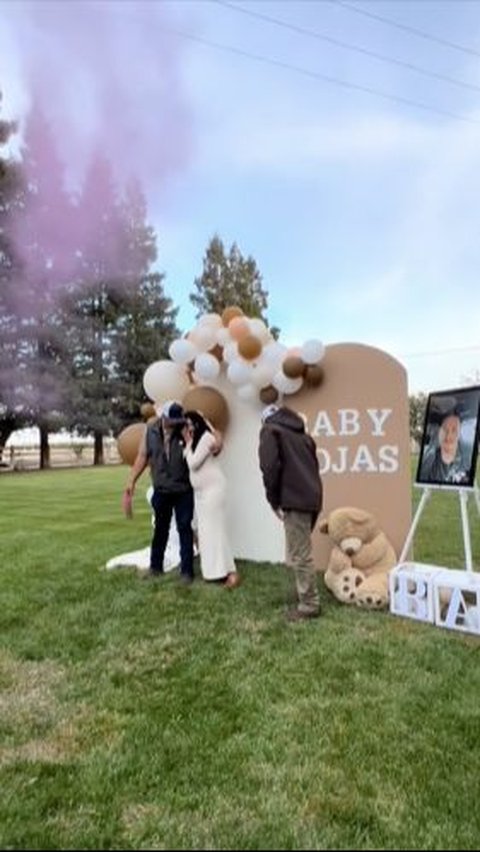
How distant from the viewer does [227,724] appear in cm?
272

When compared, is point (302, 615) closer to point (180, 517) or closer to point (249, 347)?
point (180, 517)

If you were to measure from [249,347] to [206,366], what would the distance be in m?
0.45

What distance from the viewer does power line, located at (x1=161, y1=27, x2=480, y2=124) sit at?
3735 millimetres

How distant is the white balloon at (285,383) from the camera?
5.32m

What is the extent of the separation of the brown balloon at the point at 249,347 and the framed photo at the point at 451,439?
1362mm

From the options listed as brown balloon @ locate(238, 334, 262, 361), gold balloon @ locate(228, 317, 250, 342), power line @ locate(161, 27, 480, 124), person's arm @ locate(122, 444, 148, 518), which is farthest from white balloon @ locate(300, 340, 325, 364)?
power line @ locate(161, 27, 480, 124)

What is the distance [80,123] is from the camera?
3322mm

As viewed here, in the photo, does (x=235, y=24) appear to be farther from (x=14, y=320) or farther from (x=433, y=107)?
(x=14, y=320)

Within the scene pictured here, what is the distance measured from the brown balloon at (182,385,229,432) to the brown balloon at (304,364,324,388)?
752 mm

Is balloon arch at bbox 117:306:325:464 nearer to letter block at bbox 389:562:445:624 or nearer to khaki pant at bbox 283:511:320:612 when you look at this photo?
khaki pant at bbox 283:511:320:612

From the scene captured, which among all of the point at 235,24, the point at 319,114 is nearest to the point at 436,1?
the point at 235,24

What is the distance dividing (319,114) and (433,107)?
1499 mm

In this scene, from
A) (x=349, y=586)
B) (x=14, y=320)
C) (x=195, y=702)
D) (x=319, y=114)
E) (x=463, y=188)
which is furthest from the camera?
(x=14, y=320)

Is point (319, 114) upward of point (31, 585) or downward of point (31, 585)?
upward
